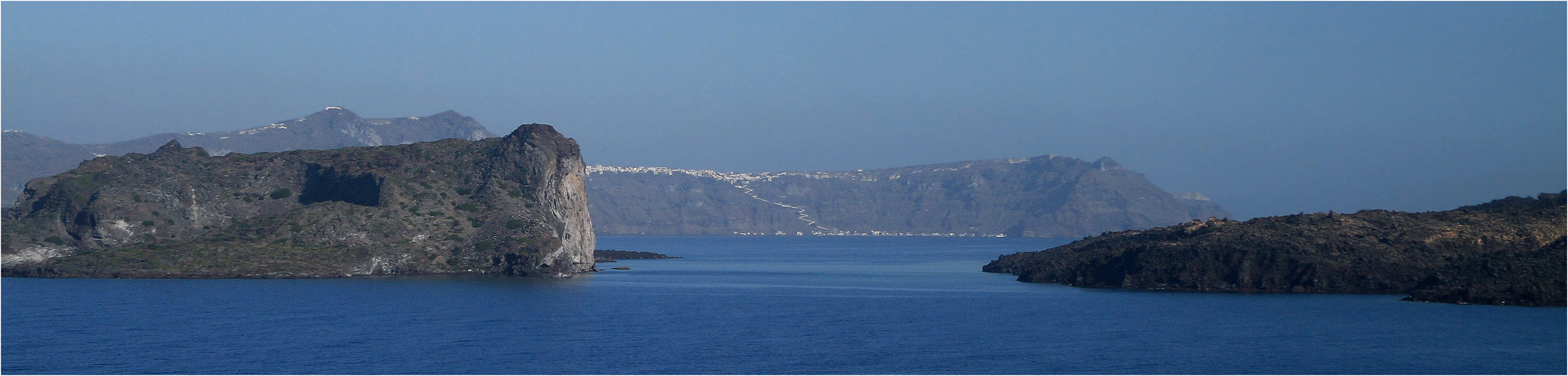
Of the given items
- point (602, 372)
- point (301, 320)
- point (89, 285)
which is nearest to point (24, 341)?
point (301, 320)

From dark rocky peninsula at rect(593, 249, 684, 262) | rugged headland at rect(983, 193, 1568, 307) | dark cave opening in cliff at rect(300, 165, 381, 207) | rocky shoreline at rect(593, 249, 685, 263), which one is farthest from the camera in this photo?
dark rocky peninsula at rect(593, 249, 684, 262)

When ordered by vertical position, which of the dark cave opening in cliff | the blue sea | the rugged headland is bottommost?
the blue sea

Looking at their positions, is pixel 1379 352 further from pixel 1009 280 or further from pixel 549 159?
pixel 549 159

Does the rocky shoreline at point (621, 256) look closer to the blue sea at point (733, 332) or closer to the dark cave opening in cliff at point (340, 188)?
the dark cave opening in cliff at point (340, 188)

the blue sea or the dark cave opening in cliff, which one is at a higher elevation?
the dark cave opening in cliff

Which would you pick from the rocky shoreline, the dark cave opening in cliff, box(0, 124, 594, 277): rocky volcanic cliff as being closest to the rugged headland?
box(0, 124, 594, 277): rocky volcanic cliff

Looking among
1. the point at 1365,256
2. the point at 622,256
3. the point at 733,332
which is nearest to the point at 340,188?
the point at 622,256

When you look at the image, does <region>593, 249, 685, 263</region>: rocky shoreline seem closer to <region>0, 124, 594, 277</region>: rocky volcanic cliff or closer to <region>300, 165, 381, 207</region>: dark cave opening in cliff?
<region>0, 124, 594, 277</region>: rocky volcanic cliff
